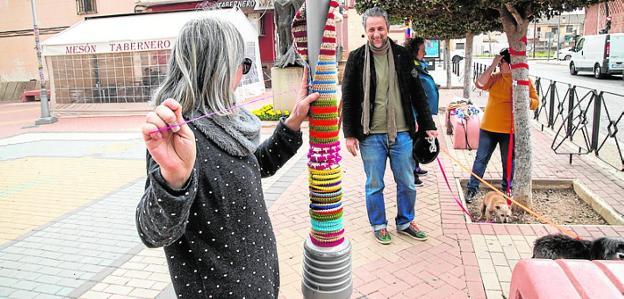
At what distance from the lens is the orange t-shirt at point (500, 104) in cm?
502

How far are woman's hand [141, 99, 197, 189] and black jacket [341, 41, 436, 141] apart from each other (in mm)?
2729

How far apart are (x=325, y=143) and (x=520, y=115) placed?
330 centimetres

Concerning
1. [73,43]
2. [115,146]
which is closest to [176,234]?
[115,146]

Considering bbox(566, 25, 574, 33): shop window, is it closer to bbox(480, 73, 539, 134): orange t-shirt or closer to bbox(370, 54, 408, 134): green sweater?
bbox(480, 73, 539, 134): orange t-shirt

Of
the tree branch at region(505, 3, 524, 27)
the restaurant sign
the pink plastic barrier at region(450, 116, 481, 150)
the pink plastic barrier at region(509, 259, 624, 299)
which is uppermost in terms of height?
the restaurant sign

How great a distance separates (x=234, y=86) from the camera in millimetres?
1702

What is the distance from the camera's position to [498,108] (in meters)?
5.04

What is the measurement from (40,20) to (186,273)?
26365 millimetres

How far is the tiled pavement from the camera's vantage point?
11.7 ft

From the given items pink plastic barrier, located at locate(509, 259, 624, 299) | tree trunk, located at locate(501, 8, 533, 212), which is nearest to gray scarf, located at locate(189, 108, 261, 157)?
pink plastic barrier, located at locate(509, 259, 624, 299)

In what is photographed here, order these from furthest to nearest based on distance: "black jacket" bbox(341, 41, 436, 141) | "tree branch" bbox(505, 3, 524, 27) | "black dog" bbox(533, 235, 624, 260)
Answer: "tree branch" bbox(505, 3, 524, 27), "black jacket" bbox(341, 41, 436, 141), "black dog" bbox(533, 235, 624, 260)

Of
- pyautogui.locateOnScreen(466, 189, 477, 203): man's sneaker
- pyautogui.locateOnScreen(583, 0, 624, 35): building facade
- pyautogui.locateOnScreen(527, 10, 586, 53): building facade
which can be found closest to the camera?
pyautogui.locateOnScreen(466, 189, 477, 203): man's sneaker

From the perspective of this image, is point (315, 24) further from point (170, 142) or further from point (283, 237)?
point (283, 237)

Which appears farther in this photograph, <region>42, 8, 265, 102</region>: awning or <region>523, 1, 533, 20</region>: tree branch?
<region>42, 8, 265, 102</region>: awning
